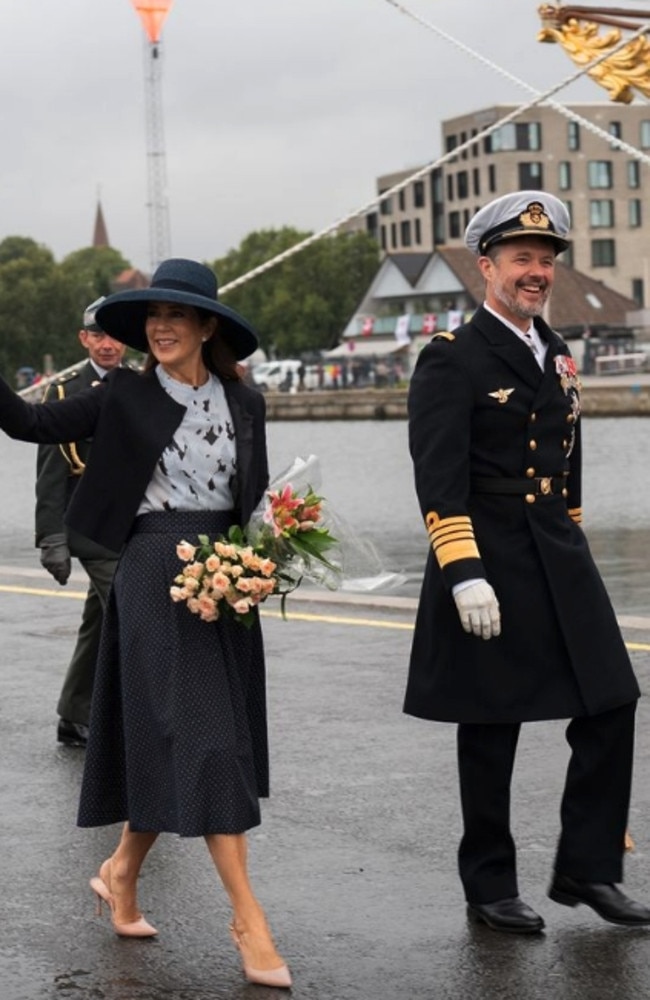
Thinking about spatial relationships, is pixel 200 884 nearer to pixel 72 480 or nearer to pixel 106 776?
pixel 106 776

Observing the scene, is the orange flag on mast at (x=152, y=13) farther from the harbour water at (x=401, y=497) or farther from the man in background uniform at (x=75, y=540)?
the man in background uniform at (x=75, y=540)

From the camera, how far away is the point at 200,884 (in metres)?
6.30

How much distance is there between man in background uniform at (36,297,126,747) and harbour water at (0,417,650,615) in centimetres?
87

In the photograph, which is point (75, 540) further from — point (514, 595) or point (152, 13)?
point (152, 13)

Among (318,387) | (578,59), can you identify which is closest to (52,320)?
(318,387)

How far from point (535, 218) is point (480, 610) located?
1.03m

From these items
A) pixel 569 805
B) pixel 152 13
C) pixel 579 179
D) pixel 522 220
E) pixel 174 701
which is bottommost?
pixel 569 805

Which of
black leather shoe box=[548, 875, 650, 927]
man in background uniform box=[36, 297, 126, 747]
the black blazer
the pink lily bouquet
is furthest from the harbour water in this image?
black leather shoe box=[548, 875, 650, 927]

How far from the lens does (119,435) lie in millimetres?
5555

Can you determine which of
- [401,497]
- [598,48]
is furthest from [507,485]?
[401,497]

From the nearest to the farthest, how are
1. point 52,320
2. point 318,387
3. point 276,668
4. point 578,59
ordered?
point 276,668 → point 578,59 → point 318,387 → point 52,320

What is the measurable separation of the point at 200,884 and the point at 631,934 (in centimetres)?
132

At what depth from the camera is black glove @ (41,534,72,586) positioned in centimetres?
886

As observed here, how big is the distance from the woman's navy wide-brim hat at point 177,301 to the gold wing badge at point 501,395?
2.09 feet
